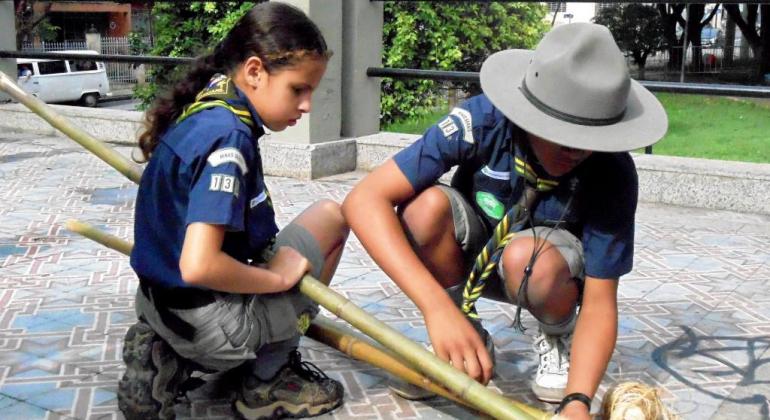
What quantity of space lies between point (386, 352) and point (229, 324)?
1.57ft

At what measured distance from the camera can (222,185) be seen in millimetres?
2244

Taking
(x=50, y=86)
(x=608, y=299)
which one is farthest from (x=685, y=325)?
(x=50, y=86)

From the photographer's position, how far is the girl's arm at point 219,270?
2.21 metres

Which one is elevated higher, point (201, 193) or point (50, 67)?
point (201, 193)

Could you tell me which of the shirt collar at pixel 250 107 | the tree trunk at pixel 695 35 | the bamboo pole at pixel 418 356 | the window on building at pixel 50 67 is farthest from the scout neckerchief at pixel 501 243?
the tree trunk at pixel 695 35

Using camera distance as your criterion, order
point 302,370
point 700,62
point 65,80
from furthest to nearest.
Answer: point 700,62, point 65,80, point 302,370

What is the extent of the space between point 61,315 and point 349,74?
3.30 metres

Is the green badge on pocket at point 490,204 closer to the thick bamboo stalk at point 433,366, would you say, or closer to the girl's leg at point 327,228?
the girl's leg at point 327,228

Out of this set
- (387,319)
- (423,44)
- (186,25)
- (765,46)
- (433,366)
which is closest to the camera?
(433,366)

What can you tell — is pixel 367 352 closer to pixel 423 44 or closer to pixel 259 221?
pixel 259 221

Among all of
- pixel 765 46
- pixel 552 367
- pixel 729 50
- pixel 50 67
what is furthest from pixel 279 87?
pixel 729 50

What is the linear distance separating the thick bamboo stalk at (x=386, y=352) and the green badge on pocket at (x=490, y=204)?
1.62 ft

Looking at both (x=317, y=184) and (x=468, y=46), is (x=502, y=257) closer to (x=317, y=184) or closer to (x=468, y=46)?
(x=317, y=184)

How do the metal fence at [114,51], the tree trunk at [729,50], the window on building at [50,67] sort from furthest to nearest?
1. the metal fence at [114,51]
2. the tree trunk at [729,50]
3. the window on building at [50,67]
